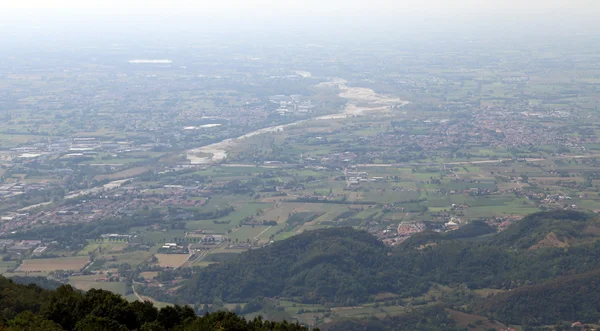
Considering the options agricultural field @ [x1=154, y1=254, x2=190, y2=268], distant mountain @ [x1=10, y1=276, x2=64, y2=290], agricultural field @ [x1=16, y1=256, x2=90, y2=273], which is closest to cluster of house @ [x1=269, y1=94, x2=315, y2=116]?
agricultural field @ [x1=154, y1=254, x2=190, y2=268]

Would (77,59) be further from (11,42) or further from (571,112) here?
(571,112)

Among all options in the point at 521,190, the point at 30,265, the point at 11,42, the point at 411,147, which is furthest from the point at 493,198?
the point at 11,42

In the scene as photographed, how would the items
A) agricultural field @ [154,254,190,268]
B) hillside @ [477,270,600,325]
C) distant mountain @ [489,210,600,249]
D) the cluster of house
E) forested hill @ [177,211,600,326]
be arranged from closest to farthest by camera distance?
hillside @ [477,270,600,325] < forested hill @ [177,211,600,326] < distant mountain @ [489,210,600,249] < agricultural field @ [154,254,190,268] < the cluster of house

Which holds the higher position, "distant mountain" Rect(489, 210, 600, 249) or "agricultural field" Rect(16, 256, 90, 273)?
"distant mountain" Rect(489, 210, 600, 249)

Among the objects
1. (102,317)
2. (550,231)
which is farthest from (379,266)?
(102,317)

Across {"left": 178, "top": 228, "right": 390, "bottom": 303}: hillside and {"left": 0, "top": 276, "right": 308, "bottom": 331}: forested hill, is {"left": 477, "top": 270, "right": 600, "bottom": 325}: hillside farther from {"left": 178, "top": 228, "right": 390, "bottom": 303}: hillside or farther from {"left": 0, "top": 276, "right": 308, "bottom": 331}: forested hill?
{"left": 0, "top": 276, "right": 308, "bottom": 331}: forested hill

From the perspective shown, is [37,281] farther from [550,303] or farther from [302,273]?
[550,303]
